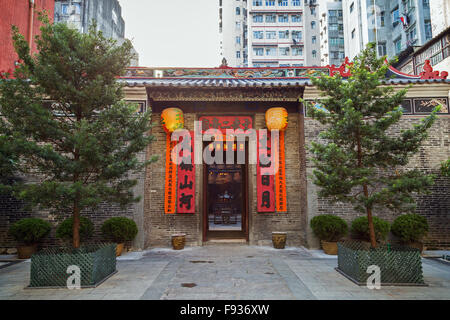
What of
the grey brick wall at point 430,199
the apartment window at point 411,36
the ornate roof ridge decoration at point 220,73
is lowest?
the grey brick wall at point 430,199

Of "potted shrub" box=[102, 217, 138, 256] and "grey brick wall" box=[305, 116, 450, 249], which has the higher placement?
"grey brick wall" box=[305, 116, 450, 249]

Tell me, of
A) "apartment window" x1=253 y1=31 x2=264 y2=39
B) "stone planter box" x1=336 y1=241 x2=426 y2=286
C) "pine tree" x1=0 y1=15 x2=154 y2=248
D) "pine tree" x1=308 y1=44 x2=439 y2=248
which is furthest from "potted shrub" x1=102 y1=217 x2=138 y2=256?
"apartment window" x1=253 y1=31 x2=264 y2=39

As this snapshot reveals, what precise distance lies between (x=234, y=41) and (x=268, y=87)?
39.9 m

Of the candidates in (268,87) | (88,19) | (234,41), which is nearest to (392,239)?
(268,87)

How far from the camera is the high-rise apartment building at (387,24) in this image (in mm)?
21828

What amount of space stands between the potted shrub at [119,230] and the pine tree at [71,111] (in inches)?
88.6

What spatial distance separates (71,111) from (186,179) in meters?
4.37

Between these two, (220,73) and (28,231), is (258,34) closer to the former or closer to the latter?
(220,73)

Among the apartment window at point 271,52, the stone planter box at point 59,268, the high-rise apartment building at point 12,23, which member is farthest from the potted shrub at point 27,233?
the apartment window at point 271,52

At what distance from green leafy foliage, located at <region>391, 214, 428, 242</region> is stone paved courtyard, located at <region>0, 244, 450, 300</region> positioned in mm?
691

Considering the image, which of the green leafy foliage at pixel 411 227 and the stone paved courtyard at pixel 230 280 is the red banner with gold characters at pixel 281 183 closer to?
the stone paved courtyard at pixel 230 280

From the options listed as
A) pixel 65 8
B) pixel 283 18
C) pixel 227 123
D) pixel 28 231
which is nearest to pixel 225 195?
pixel 227 123

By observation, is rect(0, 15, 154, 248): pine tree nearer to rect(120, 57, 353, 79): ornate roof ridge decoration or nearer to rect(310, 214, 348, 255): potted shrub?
rect(120, 57, 353, 79): ornate roof ridge decoration

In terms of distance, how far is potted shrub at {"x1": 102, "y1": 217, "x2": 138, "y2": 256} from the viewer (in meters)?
8.06
